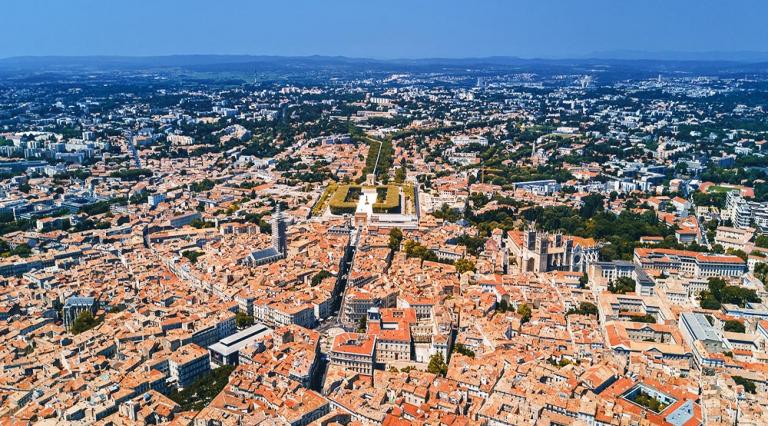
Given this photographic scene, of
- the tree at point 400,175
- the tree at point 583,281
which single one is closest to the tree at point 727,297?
the tree at point 583,281

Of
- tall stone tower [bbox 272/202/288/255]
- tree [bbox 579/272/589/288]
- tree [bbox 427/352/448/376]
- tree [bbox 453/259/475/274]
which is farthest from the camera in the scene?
tall stone tower [bbox 272/202/288/255]

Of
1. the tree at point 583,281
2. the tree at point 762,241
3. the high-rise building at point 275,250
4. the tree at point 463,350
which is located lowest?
the tree at point 583,281

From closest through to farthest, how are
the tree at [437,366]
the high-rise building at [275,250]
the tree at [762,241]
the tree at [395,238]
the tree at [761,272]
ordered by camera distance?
the tree at [437,366] → the tree at [761,272] → the high-rise building at [275,250] → the tree at [395,238] → the tree at [762,241]

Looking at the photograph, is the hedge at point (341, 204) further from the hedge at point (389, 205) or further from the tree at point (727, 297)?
the tree at point (727, 297)

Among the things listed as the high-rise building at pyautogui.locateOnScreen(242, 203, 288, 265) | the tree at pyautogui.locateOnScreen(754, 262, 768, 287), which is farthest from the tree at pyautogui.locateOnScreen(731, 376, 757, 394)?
the high-rise building at pyautogui.locateOnScreen(242, 203, 288, 265)

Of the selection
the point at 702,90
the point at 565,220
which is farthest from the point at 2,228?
the point at 702,90

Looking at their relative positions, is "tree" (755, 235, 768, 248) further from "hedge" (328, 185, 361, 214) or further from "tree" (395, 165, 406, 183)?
"tree" (395, 165, 406, 183)
